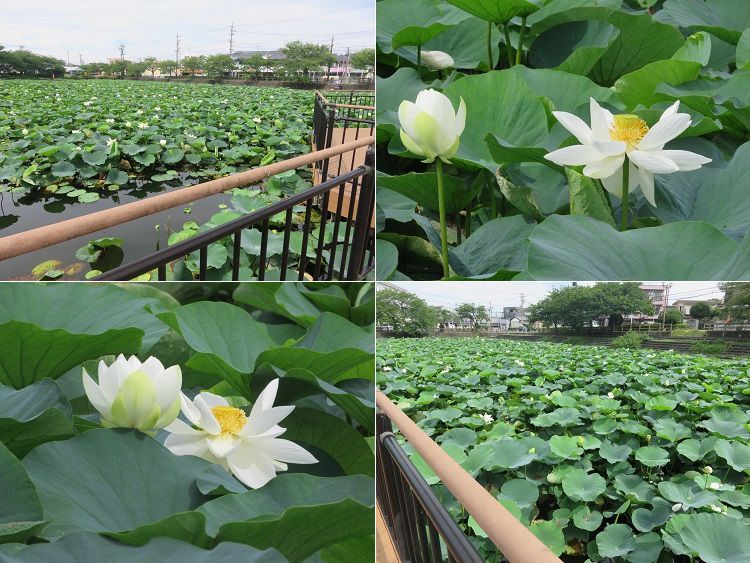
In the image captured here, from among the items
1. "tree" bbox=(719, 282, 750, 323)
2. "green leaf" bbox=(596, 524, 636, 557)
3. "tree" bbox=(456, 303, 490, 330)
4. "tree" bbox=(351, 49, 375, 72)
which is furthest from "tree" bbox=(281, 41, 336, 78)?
"green leaf" bbox=(596, 524, 636, 557)

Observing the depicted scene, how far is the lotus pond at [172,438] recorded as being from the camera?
0.28 metres

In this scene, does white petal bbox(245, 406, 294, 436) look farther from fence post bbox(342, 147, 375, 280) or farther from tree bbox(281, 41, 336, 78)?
tree bbox(281, 41, 336, 78)

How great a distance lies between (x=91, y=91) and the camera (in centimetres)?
625

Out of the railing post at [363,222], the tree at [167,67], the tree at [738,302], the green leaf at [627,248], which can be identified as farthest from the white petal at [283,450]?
the tree at [167,67]

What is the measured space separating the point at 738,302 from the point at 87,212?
2750mm

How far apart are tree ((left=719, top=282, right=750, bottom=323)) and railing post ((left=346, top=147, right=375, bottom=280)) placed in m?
0.61

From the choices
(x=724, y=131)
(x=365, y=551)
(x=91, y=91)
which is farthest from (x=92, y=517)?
(x=91, y=91)

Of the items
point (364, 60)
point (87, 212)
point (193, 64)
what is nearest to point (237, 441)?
point (364, 60)

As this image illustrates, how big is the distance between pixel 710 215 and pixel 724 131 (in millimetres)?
141

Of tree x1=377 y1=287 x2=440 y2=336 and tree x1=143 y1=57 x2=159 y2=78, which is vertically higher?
tree x1=143 y1=57 x2=159 y2=78

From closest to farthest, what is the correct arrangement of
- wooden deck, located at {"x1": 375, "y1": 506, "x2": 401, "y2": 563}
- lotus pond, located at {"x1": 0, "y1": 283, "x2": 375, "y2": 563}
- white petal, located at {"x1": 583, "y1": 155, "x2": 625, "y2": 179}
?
lotus pond, located at {"x1": 0, "y1": 283, "x2": 375, "y2": 563}, white petal, located at {"x1": 583, "y1": 155, "x2": 625, "y2": 179}, wooden deck, located at {"x1": 375, "y1": 506, "x2": 401, "y2": 563}

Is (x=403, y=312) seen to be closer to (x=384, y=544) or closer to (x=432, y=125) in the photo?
(x=432, y=125)

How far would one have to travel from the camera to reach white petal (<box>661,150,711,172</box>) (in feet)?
1.27

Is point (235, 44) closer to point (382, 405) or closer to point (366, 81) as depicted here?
point (366, 81)
